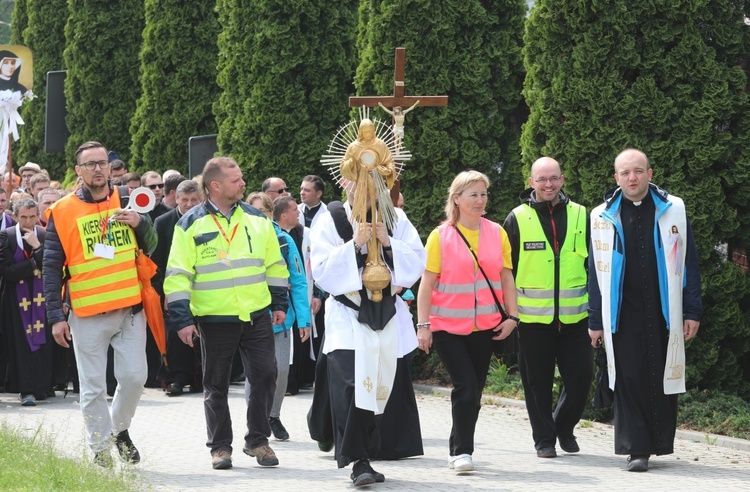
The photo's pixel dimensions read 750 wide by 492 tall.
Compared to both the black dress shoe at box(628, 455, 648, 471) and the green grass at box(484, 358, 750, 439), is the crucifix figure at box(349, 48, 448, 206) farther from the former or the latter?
the green grass at box(484, 358, 750, 439)

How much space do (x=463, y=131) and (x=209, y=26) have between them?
8593mm

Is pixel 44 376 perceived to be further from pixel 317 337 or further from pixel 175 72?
pixel 175 72

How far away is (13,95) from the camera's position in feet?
63.2

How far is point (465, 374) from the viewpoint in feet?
30.0

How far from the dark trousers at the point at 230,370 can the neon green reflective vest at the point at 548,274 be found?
1.92m

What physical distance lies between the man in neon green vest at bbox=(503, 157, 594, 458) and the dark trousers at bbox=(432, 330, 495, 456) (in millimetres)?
770

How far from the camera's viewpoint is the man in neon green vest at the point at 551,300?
9.89 metres

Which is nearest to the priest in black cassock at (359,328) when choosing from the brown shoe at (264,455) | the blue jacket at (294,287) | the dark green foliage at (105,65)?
the brown shoe at (264,455)

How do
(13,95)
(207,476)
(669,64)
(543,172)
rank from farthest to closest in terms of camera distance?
(13,95) < (669,64) < (543,172) < (207,476)

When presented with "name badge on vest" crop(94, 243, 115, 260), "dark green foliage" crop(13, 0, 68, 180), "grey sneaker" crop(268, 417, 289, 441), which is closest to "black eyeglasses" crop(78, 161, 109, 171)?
"name badge on vest" crop(94, 243, 115, 260)

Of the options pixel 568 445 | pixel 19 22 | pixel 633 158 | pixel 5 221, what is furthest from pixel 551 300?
pixel 19 22

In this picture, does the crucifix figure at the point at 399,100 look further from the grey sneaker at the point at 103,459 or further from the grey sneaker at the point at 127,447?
the grey sneaker at the point at 103,459

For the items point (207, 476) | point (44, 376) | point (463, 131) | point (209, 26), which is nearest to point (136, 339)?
point (207, 476)

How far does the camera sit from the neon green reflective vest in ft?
32.4
